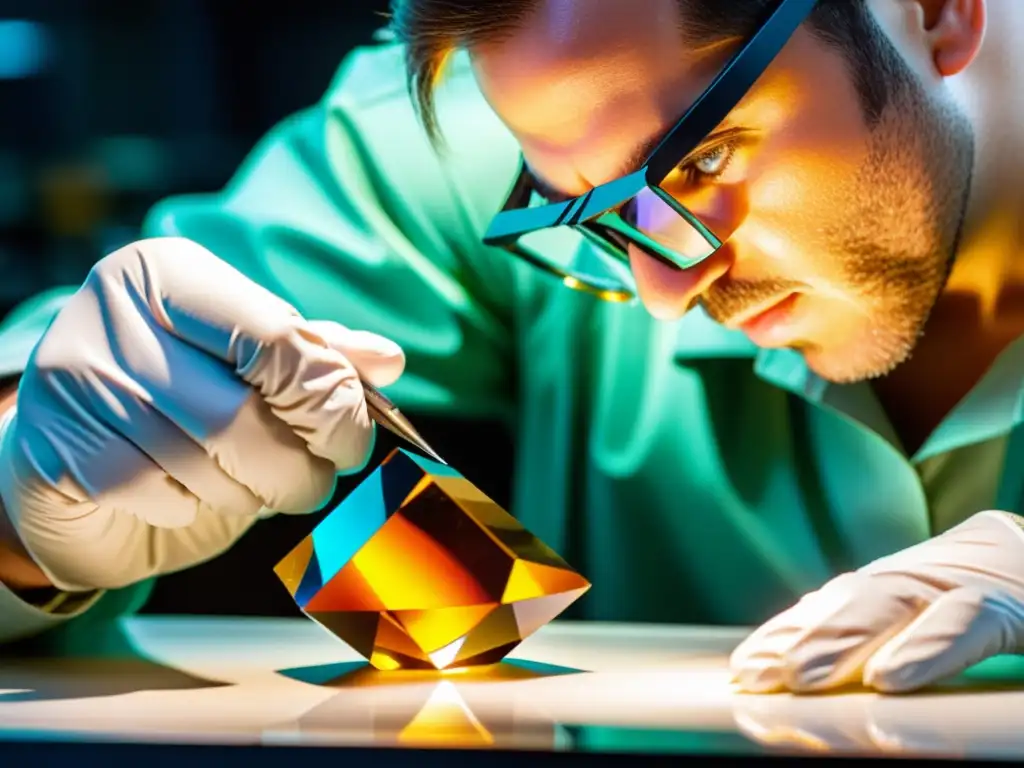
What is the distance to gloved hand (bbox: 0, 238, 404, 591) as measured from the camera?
0.65 metres

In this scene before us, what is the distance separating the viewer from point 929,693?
61cm

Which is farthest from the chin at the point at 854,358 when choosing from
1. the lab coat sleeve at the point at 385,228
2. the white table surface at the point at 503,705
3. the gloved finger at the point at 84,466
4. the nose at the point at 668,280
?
the gloved finger at the point at 84,466

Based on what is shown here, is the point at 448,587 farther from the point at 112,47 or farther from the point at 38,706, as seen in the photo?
the point at 112,47

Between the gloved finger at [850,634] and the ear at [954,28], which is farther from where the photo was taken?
the ear at [954,28]

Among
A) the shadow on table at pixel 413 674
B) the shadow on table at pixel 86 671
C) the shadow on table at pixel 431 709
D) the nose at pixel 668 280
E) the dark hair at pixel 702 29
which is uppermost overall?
the dark hair at pixel 702 29

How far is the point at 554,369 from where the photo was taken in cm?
115

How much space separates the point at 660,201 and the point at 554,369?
1.44 feet

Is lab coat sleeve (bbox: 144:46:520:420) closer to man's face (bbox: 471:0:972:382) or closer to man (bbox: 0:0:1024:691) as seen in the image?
man (bbox: 0:0:1024:691)

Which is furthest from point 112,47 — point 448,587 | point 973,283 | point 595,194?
point 973,283

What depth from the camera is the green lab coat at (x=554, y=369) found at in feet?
3.49

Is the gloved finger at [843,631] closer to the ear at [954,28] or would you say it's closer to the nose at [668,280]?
the nose at [668,280]

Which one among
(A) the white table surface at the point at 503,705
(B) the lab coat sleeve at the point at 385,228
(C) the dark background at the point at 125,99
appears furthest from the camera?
(B) the lab coat sleeve at the point at 385,228

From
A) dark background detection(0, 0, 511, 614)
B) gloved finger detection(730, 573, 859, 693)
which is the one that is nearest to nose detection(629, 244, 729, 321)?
gloved finger detection(730, 573, 859, 693)

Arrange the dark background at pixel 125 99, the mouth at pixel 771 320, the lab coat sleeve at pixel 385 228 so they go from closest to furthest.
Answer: the mouth at pixel 771 320, the dark background at pixel 125 99, the lab coat sleeve at pixel 385 228
